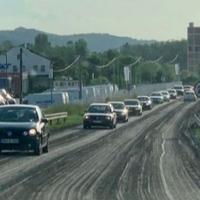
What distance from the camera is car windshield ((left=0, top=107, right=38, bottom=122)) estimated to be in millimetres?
28953

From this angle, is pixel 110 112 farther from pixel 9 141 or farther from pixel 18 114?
pixel 9 141

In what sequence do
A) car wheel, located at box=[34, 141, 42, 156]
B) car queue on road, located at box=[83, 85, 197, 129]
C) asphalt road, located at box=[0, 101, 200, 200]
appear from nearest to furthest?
asphalt road, located at box=[0, 101, 200, 200] → car wheel, located at box=[34, 141, 42, 156] → car queue on road, located at box=[83, 85, 197, 129]

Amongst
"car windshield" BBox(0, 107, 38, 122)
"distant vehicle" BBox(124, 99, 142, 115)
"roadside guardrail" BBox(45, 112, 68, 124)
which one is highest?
"car windshield" BBox(0, 107, 38, 122)

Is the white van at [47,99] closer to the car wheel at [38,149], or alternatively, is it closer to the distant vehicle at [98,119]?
the distant vehicle at [98,119]

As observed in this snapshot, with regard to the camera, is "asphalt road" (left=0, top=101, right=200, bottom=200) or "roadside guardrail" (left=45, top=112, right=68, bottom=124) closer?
"asphalt road" (left=0, top=101, right=200, bottom=200)

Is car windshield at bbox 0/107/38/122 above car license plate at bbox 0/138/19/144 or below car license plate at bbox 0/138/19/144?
above

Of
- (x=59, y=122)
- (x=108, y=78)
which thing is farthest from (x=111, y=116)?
(x=108, y=78)

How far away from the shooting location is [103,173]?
22.2 metres

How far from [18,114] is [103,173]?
7.63m

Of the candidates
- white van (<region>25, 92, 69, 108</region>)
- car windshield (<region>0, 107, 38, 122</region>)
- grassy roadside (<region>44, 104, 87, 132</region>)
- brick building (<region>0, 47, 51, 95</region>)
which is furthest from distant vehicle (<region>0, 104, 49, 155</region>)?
brick building (<region>0, 47, 51, 95</region>)

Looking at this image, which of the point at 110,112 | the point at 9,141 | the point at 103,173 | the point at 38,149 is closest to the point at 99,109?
the point at 110,112

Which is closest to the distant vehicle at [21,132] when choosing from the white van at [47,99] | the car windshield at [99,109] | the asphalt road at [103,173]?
the asphalt road at [103,173]

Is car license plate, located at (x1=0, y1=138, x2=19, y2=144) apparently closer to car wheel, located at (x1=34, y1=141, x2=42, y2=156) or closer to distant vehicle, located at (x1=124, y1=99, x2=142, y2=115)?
car wheel, located at (x1=34, y1=141, x2=42, y2=156)

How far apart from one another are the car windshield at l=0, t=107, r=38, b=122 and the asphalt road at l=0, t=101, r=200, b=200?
1.09 metres
